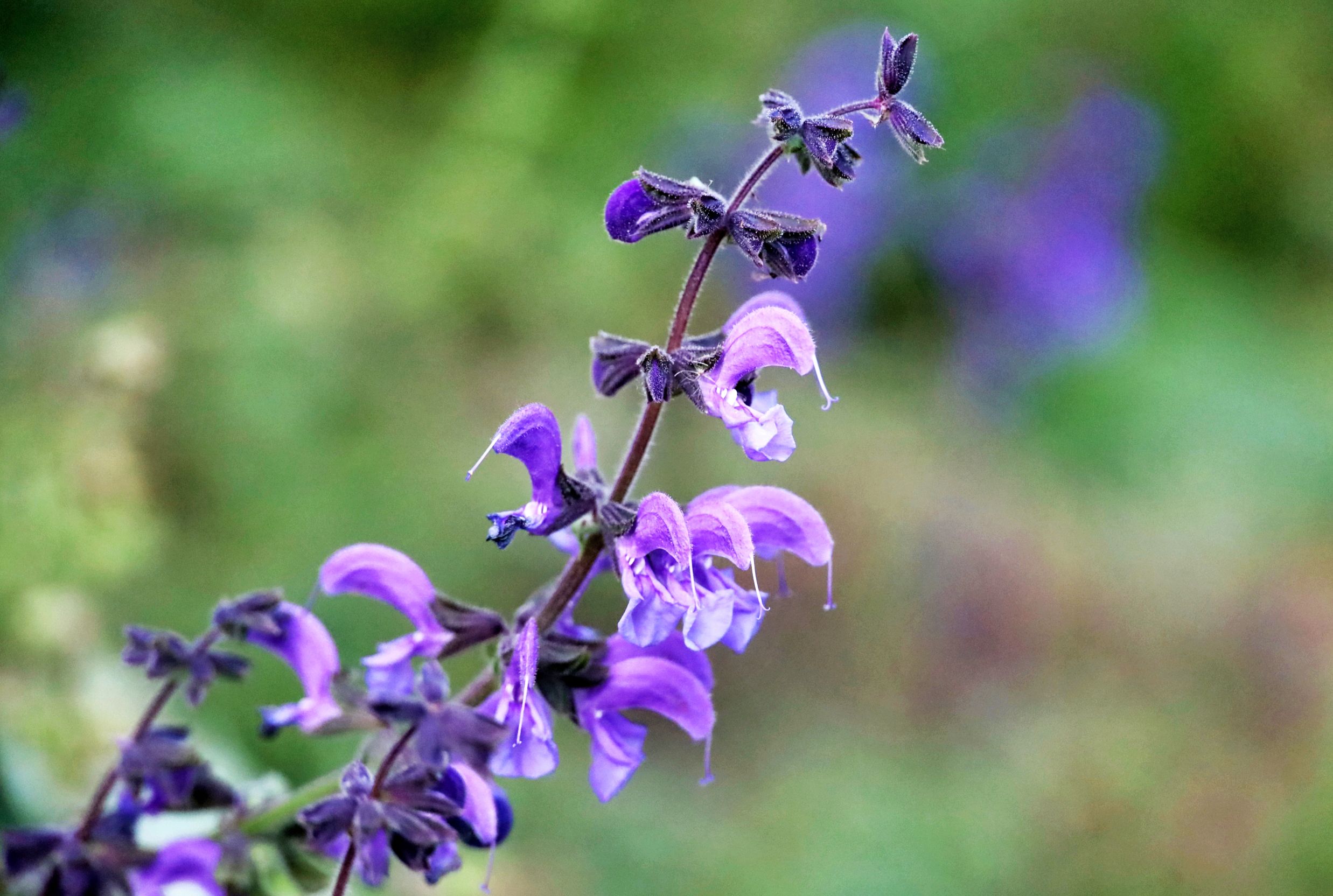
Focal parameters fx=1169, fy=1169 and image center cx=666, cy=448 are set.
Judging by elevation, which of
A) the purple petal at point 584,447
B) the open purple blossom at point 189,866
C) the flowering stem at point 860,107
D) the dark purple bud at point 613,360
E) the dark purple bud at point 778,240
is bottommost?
the open purple blossom at point 189,866

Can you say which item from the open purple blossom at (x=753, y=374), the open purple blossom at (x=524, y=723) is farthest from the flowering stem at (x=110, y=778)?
the open purple blossom at (x=753, y=374)

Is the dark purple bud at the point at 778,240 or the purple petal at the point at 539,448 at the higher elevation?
the dark purple bud at the point at 778,240

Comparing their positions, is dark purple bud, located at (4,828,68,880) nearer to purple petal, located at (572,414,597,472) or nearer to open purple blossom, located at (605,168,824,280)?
purple petal, located at (572,414,597,472)

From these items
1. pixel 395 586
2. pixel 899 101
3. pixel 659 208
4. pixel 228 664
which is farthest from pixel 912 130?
pixel 228 664

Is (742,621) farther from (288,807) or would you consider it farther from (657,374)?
(288,807)

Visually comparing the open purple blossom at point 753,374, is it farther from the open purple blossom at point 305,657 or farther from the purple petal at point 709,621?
the open purple blossom at point 305,657

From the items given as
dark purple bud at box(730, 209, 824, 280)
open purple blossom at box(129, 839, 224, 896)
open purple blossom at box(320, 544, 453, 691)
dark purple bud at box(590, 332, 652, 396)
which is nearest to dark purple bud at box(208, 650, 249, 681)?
open purple blossom at box(320, 544, 453, 691)

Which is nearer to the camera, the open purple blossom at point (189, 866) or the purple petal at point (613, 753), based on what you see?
the purple petal at point (613, 753)
